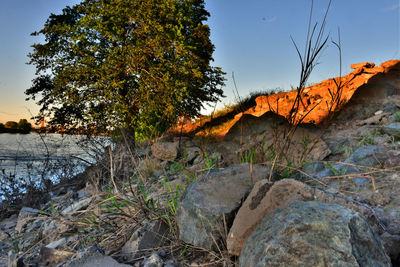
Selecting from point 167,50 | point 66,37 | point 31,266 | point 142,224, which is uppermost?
point 66,37

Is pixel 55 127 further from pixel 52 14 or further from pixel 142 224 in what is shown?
pixel 142 224

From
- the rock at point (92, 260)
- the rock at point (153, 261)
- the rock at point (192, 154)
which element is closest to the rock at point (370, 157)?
the rock at point (153, 261)

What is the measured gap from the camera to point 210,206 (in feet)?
6.17

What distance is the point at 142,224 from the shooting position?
2271mm

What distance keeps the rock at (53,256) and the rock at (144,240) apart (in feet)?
1.47

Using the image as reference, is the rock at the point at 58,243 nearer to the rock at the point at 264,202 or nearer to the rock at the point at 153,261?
the rock at the point at 153,261

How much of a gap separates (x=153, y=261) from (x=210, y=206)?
1.66 feet

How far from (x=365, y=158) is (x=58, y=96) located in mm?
9386

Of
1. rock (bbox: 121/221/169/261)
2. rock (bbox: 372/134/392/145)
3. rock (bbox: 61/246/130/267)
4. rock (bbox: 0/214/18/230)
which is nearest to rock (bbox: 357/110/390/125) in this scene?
rock (bbox: 372/134/392/145)

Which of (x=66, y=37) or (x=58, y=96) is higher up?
(x=66, y=37)

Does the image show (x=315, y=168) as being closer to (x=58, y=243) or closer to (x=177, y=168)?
(x=177, y=168)

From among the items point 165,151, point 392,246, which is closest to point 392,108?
point 165,151

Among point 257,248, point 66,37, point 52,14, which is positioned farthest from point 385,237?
point 52,14

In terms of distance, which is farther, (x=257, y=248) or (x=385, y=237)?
(x=385, y=237)
